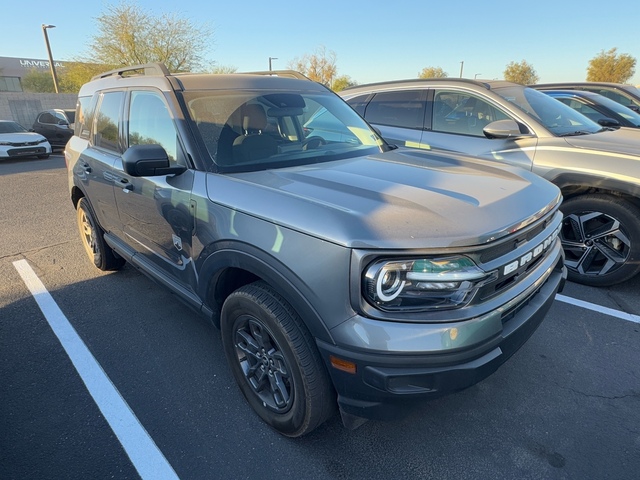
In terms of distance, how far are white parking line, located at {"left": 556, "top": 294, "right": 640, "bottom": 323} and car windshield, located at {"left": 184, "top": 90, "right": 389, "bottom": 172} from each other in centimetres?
219

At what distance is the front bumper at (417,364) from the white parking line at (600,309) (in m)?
2.14

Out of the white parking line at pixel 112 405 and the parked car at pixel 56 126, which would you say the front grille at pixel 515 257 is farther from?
the parked car at pixel 56 126

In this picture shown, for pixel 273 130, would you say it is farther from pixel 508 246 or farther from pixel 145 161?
pixel 508 246

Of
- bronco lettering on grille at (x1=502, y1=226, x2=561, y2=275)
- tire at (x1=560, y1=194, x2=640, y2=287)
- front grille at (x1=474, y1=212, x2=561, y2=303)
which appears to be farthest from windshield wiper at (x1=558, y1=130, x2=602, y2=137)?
front grille at (x1=474, y1=212, x2=561, y2=303)

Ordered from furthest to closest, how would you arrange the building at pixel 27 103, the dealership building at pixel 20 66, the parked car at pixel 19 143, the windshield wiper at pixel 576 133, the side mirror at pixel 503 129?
the dealership building at pixel 20 66 → the building at pixel 27 103 → the parked car at pixel 19 143 → the windshield wiper at pixel 576 133 → the side mirror at pixel 503 129

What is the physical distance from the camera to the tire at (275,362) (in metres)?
1.84

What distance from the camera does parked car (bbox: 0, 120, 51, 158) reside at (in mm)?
12211

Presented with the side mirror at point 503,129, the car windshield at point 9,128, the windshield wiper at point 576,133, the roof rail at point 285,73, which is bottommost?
the car windshield at point 9,128

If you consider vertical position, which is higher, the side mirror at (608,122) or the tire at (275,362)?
the side mirror at (608,122)

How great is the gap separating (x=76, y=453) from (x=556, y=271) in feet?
9.52

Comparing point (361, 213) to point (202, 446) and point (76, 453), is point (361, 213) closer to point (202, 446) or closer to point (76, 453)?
point (202, 446)

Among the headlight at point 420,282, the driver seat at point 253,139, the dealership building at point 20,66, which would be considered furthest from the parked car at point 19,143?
the dealership building at point 20,66

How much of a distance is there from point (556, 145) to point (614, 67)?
134 feet

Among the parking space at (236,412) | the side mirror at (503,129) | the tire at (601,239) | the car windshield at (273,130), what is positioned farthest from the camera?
the side mirror at (503,129)
